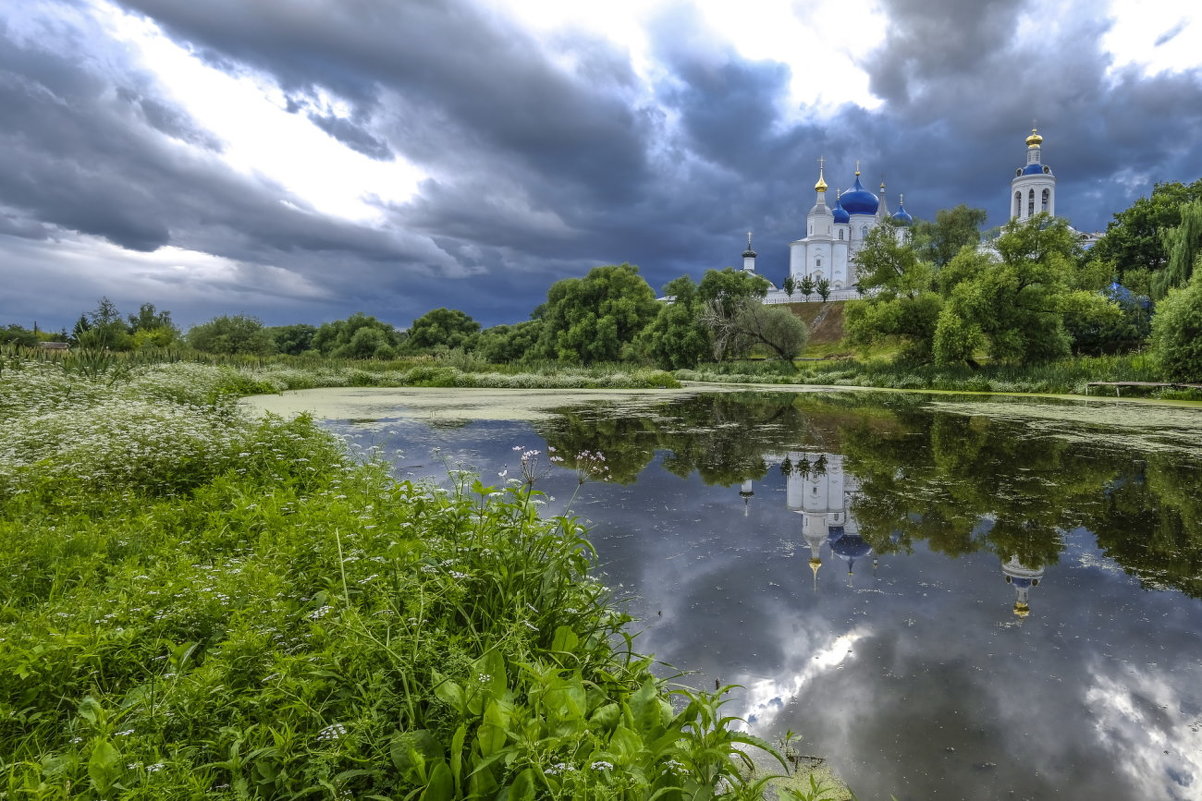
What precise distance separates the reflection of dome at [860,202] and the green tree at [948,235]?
25.6 metres

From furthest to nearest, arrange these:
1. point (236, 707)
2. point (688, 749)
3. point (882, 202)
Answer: point (882, 202), point (236, 707), point (688, 749)

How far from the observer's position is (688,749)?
145 centimetres

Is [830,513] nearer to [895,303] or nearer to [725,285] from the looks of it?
[895,303]

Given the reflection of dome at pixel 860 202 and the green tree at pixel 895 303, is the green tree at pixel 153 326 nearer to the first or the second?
the green tree at pixel 895 303

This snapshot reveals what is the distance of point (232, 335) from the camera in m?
43.5

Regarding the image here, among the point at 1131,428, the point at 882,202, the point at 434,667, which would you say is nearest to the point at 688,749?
the point at 434,667

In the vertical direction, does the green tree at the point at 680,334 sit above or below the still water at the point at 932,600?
above

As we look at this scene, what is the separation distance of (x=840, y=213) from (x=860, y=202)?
2408mm

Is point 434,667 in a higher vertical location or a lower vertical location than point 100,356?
lower

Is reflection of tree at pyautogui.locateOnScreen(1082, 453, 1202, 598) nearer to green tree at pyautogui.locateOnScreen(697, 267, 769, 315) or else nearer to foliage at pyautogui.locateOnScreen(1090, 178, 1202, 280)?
green tree at pyautogui.locateOnScreen(697, 267, 769, 315)

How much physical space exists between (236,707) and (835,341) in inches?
2250

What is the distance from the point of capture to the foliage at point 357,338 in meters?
61.5

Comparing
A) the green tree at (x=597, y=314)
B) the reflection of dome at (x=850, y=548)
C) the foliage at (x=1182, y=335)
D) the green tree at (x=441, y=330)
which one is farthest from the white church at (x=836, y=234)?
the reflection of dome at (x=850, y=548)

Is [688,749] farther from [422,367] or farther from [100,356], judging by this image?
[422,367]
